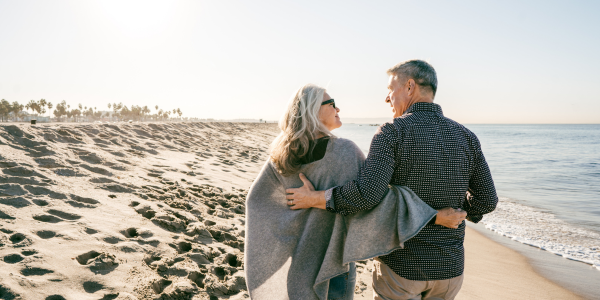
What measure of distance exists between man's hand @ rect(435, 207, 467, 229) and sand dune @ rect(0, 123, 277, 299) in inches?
76.0

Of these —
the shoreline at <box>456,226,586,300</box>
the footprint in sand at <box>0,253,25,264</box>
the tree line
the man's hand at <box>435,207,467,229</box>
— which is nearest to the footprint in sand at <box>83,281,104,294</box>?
the footprint in sand at <box>0,253,25,264</box>

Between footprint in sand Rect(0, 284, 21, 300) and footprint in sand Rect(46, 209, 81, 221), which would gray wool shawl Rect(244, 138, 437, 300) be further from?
footprint in sand Rect(46, 209, 81, 221)

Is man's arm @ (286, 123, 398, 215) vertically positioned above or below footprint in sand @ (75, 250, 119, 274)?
above

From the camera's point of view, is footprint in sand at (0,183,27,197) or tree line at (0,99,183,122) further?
tree line at (0,99,183,122)

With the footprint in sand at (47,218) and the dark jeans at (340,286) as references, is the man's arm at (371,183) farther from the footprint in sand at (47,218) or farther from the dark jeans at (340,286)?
the footprint in sand at (47,218)

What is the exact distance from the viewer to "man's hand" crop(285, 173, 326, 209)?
198cm

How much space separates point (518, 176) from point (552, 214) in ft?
22.1

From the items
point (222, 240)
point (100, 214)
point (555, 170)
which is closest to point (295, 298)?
point (222, 240)

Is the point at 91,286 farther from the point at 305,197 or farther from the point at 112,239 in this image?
the point at 305,197

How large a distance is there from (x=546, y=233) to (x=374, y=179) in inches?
274

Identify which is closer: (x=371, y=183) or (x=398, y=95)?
(x=371, y=183)

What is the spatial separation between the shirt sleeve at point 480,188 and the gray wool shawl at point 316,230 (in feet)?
1.51

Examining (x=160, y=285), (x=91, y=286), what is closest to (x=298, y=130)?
(x=160, y=285)

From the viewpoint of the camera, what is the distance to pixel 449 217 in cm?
185
